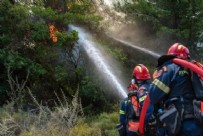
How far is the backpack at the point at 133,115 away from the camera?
6.51 m

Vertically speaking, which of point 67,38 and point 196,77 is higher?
point 196,77

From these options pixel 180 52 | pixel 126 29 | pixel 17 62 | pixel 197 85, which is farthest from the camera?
pixel 126 29

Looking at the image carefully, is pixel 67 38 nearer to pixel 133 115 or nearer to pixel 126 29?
pixel 126 29

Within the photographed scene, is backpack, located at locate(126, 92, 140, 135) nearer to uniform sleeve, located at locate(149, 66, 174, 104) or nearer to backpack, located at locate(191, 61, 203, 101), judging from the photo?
uniform sleeve, located at locate(149, 66, 174, 104)

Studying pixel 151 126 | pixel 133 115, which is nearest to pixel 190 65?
pixel 151 126

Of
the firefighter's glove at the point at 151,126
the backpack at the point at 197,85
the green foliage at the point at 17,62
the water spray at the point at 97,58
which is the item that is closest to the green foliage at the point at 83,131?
the firefighter's glove at the point at 151,126

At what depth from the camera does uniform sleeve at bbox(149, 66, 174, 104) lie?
480cm

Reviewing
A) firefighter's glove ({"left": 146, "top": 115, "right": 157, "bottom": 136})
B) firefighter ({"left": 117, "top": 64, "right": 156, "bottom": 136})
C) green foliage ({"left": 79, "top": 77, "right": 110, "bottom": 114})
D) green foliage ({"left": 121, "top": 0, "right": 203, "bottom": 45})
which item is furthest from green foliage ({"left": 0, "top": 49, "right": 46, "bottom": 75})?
firefighter's glove ({"left": 146, "top": 115, "right": 157, "bottom": 136})

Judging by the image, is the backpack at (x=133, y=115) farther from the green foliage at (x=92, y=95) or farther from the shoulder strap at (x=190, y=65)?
the green foliage at (x=92, y=95)

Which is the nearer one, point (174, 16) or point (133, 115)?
point (133, 115)

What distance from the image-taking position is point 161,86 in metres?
4.80

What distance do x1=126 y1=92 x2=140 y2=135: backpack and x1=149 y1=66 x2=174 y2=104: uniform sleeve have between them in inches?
64.5

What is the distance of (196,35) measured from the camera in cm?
1369

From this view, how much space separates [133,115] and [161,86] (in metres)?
1.92
